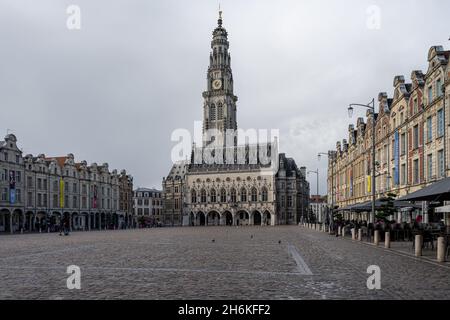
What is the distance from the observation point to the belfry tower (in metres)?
128

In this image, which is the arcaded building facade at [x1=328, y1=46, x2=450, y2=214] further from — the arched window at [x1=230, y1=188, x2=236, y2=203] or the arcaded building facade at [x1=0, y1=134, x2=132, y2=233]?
the arched window at [x1=230, y1=188, x2=236, y2=203]

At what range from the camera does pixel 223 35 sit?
13175 centimetres

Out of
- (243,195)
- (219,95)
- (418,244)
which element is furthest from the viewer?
(219,95)

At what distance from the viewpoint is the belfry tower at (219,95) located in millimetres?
127750

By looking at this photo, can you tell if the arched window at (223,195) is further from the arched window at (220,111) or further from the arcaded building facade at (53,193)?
the arcaded building facade at (53,193)

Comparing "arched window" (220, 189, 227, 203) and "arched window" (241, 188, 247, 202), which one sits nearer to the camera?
"arched window" (241, 188, 247, 202)

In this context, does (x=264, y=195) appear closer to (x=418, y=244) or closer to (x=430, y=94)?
(x=430, y=94)

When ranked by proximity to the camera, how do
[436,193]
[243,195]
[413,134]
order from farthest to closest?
[243,195]
[413,134]
[436,193]

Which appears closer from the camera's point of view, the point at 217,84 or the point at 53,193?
the point at 53,193

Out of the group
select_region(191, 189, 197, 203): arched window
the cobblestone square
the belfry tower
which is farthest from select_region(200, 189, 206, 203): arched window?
the cobblestone square

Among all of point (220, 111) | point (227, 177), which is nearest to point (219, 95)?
point (220, 111)

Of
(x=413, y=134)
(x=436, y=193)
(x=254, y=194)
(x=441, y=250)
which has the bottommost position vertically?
(x=254, y=194)

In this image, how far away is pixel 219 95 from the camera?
422ft

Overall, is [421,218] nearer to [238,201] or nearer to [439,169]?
[439,169]
